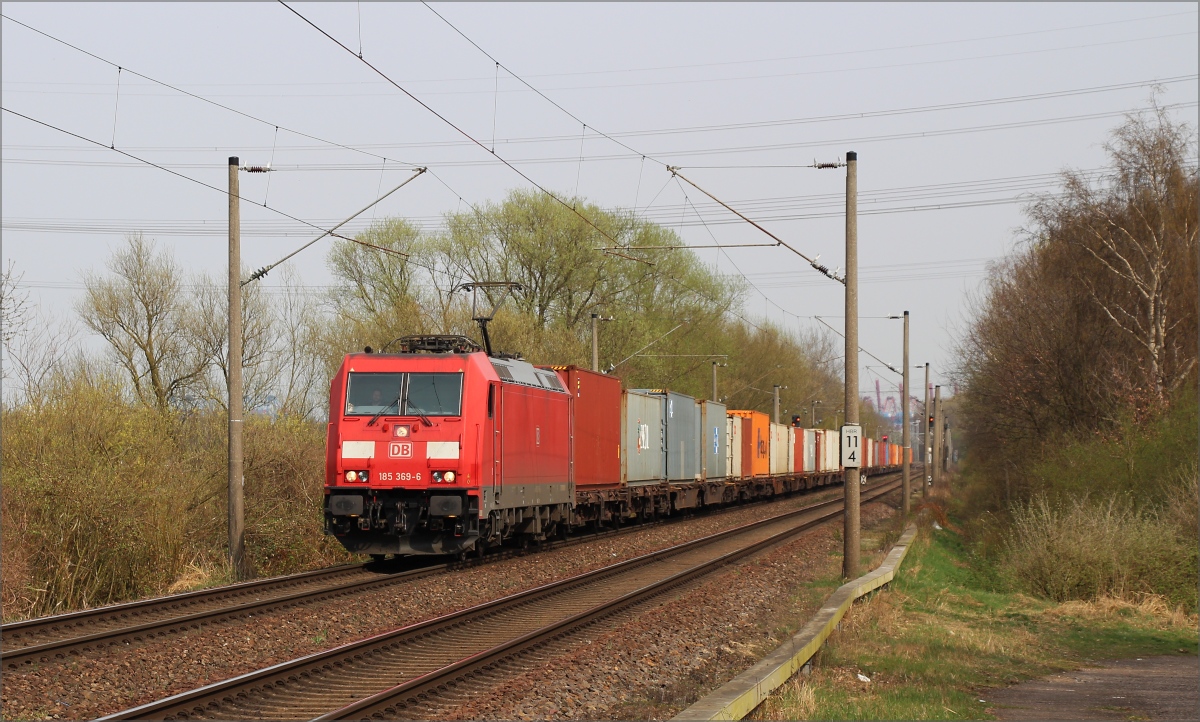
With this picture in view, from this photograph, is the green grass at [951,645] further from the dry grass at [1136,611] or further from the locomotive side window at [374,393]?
the locomotive side window at [374,393]

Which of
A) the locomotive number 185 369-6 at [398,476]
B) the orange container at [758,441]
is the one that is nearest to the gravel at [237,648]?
the locomotive number 185 369-6 at [398,476]

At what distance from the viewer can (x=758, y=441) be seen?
141ft

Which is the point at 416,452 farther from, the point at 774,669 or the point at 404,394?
the point at 774,669

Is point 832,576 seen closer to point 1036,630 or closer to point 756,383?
point 1036,630

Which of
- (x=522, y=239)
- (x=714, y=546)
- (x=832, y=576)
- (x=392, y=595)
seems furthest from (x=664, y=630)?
(x=522, y=239)

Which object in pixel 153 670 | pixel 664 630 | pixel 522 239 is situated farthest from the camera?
pixel 522 239

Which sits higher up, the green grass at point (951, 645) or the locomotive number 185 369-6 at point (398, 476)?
the locomotive number 185 369-6 at point (398, 476)

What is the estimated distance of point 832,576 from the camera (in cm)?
1864

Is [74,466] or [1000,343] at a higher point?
[1000,343]

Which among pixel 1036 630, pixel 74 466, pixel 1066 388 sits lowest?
pixel 1036 630

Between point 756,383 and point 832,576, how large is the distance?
47.2m

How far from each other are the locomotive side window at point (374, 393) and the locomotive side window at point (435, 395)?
214 mm

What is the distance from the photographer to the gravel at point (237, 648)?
8859mm

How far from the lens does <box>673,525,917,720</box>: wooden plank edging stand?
7.76m
